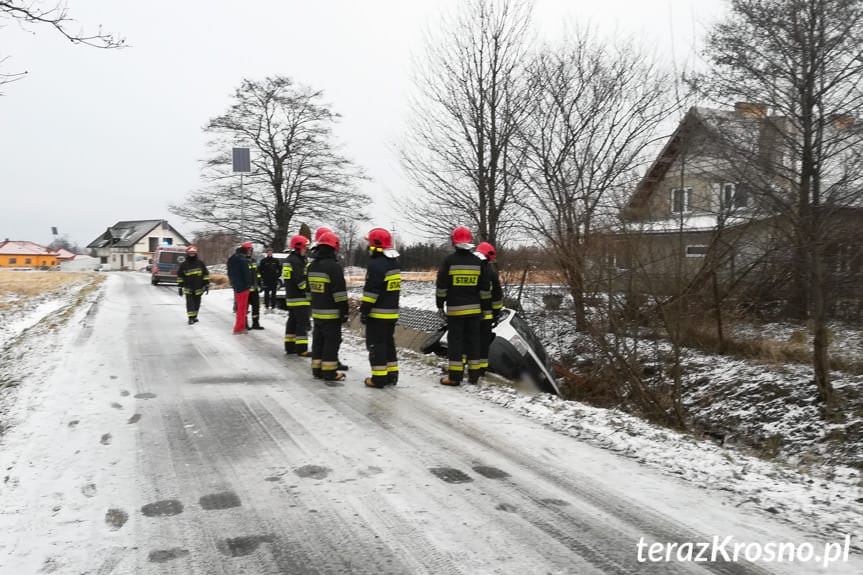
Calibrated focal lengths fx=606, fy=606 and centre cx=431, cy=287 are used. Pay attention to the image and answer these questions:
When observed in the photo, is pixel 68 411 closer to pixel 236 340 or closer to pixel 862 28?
pixel 236 340

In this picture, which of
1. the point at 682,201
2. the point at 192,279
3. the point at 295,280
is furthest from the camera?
the point at 192,279

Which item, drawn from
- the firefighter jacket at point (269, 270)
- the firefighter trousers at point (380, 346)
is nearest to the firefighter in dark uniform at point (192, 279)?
the firefighter jacket at point (269, 270)

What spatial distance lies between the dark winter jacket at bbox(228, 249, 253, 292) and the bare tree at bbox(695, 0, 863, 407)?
32.0 ft

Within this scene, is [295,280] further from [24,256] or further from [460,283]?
[24,256]

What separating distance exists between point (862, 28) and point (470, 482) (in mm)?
8961

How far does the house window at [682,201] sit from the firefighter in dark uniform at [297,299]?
7.74m

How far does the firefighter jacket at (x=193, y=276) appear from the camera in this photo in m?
14.3

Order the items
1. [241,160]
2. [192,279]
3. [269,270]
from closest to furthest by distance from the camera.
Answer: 1. [192,279]
2. [269,270]
3. [241,160]

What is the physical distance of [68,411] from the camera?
20.7 ft

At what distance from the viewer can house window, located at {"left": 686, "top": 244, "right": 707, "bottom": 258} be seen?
39.6 feet

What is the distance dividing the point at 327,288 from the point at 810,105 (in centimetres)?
769

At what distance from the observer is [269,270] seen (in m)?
16.8

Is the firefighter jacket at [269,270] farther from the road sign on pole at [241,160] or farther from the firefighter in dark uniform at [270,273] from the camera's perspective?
the road sign on pole at [241,160]

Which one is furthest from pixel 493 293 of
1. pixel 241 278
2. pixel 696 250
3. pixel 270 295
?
pixel 270 295
